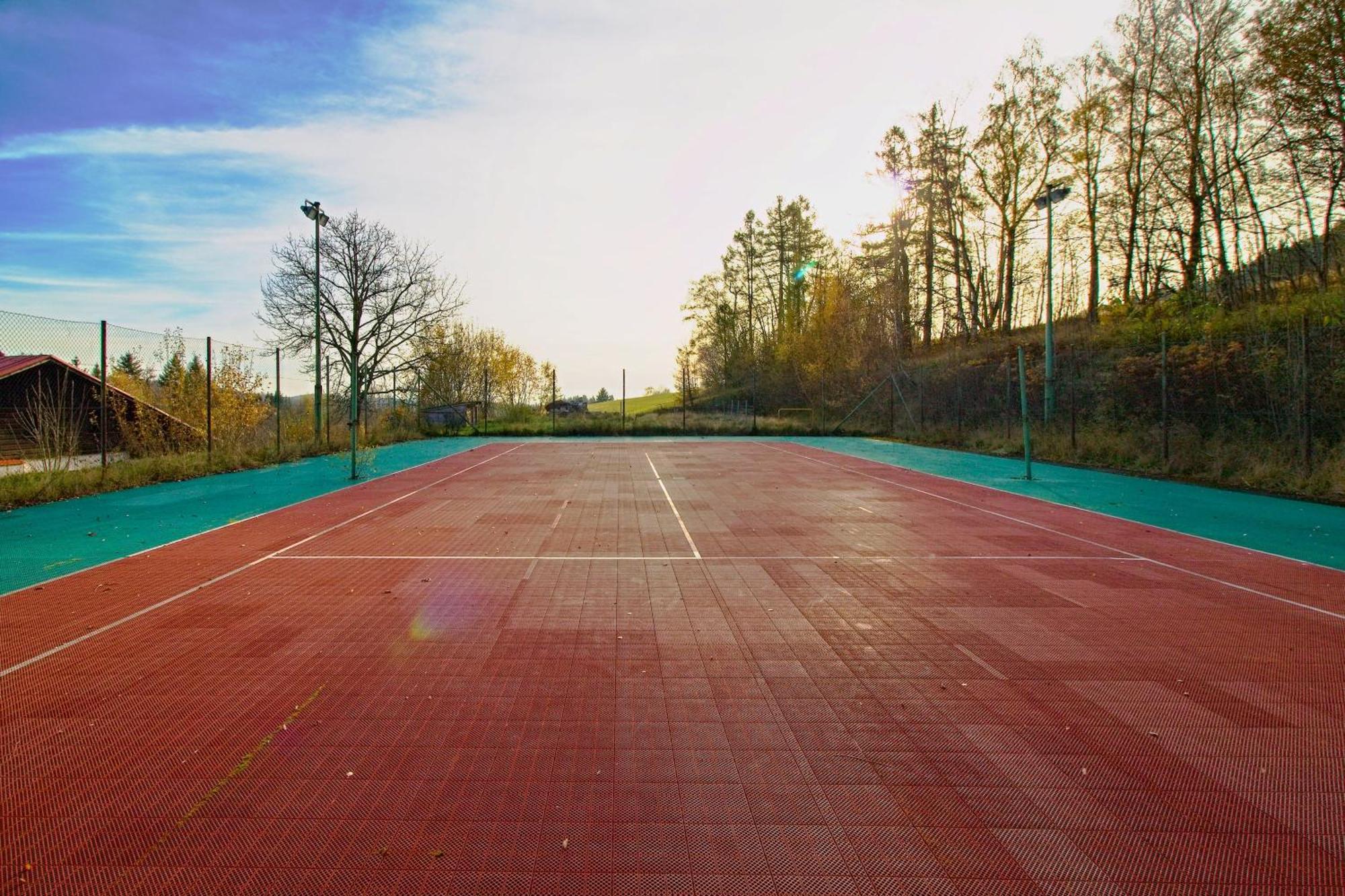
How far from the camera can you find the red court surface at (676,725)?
2.51m

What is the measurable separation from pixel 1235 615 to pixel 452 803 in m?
5.79

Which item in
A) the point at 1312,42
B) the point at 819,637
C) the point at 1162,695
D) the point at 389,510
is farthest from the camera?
the point at 1312,42

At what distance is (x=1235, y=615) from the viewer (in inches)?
210

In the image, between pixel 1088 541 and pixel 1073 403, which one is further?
pixel 1073 403

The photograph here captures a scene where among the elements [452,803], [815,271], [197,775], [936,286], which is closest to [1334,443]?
[452,803]

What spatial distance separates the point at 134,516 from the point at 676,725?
383 inches

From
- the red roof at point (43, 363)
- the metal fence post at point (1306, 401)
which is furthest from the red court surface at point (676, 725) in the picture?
the red roof at point (43, 363)

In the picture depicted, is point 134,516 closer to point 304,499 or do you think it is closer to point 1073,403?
point 304,499

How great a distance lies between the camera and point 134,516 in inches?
382

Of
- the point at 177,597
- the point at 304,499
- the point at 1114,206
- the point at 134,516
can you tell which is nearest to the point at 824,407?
the point at 1114,206

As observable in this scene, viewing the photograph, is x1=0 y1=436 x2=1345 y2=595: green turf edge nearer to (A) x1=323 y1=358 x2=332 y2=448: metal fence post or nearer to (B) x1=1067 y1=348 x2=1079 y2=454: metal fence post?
(B) x1=1067 y1=348 x2=1079 y2=454: metal fence post

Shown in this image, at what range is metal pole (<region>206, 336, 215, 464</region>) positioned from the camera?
15586 mm

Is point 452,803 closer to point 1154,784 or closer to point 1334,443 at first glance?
point 1154,784

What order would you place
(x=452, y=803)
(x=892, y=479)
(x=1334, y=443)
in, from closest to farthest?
(x=452, y=803)
(x=1334, y=443)
(x=892, y=479)
